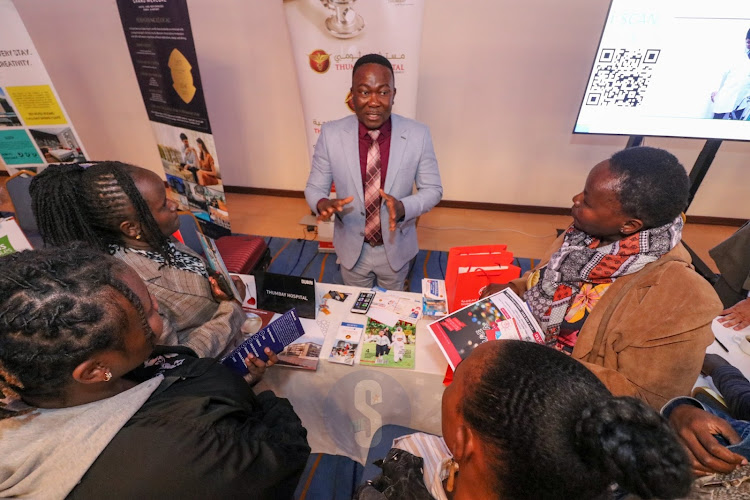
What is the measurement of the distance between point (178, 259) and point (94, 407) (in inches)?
30.7

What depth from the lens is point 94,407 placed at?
0.80 meters

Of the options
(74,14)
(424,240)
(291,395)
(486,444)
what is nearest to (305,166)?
(424,240)

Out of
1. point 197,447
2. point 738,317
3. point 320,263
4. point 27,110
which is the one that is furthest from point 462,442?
point 27,110

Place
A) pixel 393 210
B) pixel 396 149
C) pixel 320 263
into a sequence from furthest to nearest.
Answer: pixel 320 263 → pixel 396 149 → pixel 393 210

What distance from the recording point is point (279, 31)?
12.6ft

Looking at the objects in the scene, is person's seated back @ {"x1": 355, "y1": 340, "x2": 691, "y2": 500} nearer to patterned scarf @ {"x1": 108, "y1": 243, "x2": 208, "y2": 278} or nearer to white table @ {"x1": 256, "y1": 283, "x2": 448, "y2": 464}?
white table @ {"x1": 256, "y1": 283, "x2": 448, "y2": 464}

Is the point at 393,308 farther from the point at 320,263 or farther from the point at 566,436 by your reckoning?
the point at 320,263

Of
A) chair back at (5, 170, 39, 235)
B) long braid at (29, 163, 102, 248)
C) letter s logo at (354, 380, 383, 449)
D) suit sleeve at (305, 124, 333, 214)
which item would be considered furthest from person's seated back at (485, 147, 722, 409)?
chair back at (5, 170, 39, 235)

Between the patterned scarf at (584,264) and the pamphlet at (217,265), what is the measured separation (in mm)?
1353

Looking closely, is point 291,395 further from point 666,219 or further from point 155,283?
point 666,219

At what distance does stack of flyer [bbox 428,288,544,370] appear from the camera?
1424 mm

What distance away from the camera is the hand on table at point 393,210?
A: 1.96 m

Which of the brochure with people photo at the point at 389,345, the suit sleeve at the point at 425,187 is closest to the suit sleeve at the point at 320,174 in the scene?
the suit sleeve at the point at 425,187

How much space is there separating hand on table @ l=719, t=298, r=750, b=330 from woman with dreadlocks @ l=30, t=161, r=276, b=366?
233 centimetres
